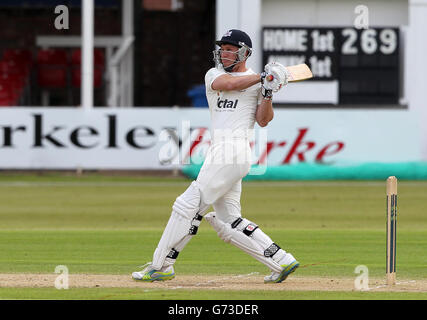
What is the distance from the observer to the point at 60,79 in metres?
35.2

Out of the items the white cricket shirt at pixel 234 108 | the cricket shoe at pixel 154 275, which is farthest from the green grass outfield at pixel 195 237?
the white cricket shirt at pixel 234 108

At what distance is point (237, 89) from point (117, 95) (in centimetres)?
2420

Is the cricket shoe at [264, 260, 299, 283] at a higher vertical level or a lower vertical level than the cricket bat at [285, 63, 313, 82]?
lower

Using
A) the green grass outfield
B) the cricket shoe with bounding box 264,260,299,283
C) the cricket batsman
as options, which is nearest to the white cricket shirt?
the cricket batsman

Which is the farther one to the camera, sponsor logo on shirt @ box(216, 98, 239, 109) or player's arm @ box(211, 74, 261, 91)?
sponsor logo on shirt @ box(216, 98, 239, 109)

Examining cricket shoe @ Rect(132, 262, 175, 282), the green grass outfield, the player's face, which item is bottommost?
the green grass outfield

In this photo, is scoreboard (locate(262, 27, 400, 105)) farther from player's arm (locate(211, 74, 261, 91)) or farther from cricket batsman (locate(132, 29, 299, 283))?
player's arm (locate(211, 74, 261, 91))

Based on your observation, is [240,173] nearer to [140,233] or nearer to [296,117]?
[140,233]

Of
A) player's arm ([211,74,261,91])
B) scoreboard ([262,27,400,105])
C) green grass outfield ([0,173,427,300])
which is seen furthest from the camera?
scoreboard ([262,27,400,105])

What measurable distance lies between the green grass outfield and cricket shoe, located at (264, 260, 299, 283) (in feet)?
1.65

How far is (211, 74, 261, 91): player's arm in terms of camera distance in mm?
8828

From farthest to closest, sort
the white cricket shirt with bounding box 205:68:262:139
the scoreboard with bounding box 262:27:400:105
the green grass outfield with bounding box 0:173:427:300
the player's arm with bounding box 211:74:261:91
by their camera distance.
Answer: the scoreboard with bounding box 262:27:400:105, the green grass outfield with bounding box 0:173:427:300, the white cricket shirt with bounding box 205:68:262:139, the player's arm with bounding box 211:74:261:91

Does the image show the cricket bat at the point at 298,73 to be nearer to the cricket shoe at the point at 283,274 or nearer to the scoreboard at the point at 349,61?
the cricket shoe at the point at 283,274
